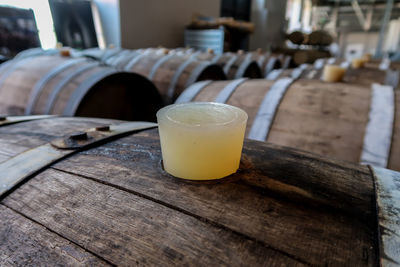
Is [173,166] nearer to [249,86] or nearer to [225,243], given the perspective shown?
[225,243]

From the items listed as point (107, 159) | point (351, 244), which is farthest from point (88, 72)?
point (351, 244)

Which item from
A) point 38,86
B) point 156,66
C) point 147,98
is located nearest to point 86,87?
point 38,86

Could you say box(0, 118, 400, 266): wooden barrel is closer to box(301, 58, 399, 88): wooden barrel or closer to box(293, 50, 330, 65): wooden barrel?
box(301, 58, 399, 88): wooden barrel

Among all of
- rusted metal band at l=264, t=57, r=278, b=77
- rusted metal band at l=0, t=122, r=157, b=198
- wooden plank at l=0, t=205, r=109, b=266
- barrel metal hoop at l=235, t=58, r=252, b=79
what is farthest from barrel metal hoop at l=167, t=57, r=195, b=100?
rusted metal band at l=264, t=57, r=278, b=77

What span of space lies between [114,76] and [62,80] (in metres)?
0.42

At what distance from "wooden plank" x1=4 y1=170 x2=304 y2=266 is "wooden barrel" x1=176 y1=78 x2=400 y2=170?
1204 mm

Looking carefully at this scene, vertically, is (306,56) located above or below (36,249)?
below

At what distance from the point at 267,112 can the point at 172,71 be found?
5.10 ft

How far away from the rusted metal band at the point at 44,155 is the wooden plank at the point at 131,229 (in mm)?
84

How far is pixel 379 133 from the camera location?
1.43 meters

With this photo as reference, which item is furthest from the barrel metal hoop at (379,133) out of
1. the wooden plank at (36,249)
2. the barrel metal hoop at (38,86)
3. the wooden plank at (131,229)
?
the barrel metal hoop at (38,86)

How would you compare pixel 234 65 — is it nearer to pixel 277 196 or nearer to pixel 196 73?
pixel 196 73

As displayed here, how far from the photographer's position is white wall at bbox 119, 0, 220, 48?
6.71m

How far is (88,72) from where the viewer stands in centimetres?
214
